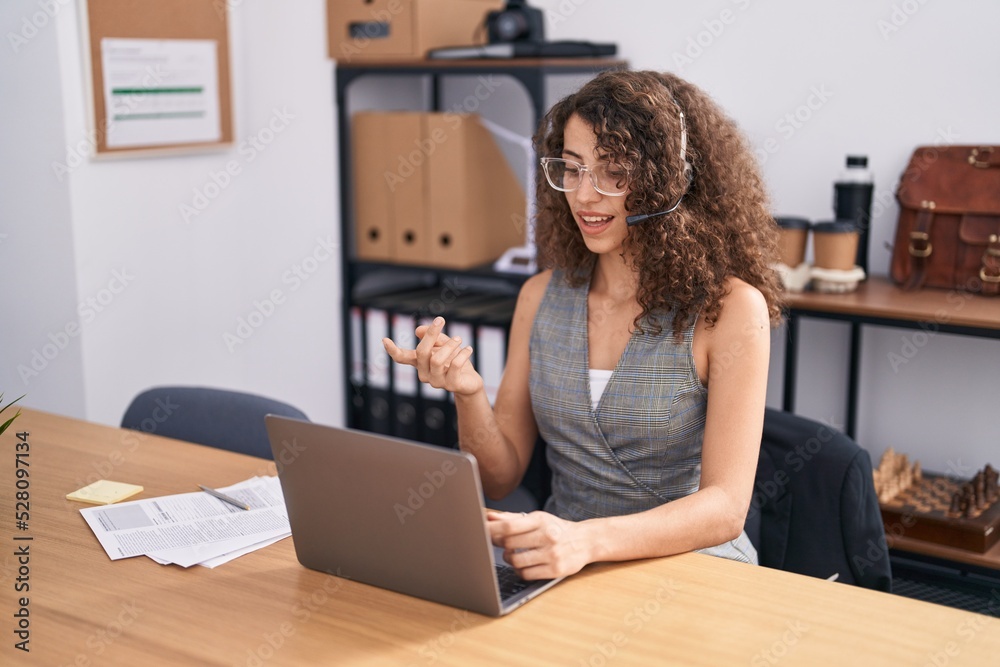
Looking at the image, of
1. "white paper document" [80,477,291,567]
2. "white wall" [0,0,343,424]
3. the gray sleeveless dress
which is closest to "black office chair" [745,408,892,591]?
the gray sleeveless dress

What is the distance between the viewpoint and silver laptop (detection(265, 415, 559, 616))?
1153mm

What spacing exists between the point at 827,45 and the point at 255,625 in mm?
2068

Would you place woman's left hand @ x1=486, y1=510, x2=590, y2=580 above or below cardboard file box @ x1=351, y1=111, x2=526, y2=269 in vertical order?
below

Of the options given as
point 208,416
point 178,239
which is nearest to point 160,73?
point 178,239

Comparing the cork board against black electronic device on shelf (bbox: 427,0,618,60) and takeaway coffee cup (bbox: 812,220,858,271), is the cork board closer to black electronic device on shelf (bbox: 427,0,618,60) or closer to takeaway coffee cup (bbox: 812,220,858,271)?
black electronic device on shelf (bbox: 427,0,618,60)

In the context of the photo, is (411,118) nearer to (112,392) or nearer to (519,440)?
(112,392)

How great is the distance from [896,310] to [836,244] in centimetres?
26

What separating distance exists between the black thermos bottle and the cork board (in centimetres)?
184

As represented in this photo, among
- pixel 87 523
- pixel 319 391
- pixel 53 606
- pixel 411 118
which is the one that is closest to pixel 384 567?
pixel 53 606

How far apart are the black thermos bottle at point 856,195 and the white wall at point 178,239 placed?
1.52 metres

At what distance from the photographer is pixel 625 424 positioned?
5.49 feet

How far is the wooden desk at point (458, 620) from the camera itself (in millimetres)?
1144

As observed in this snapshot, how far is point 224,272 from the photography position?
3.34 metres

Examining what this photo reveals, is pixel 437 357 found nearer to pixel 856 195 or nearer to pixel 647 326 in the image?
pixel 647 326
